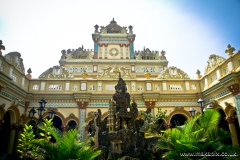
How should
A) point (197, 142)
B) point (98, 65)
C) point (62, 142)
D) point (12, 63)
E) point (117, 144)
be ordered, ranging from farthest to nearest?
point (98, 65) → point (12, 63) → point (117, 144) → point (197, 142) → point (62, 142)

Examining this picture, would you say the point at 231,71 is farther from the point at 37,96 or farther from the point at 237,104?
the point at 37,96

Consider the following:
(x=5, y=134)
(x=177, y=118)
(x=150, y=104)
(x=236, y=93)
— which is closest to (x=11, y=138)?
(x=5, y=134)

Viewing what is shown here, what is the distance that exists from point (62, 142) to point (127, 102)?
623 centimetres

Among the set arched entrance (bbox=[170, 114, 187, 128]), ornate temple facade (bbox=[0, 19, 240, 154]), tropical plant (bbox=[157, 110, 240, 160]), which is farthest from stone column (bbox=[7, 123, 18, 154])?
arched entrance (bbox=[170, 114, 187, 128])

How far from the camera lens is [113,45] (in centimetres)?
2602

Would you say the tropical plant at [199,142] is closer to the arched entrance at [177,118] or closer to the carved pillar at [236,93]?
the carved pillar at [236,93]

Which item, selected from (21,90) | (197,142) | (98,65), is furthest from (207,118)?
(98,65)

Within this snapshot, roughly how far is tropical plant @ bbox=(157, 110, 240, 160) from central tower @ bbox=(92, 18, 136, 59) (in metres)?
19.2

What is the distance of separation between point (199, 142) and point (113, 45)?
68.7 feet

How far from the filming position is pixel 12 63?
47.2ft

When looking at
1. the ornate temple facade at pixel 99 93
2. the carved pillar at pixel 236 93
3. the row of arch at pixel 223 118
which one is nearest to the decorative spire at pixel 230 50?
the ornate temple facade at pixel 99 93

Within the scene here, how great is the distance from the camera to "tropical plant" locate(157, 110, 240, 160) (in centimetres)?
604

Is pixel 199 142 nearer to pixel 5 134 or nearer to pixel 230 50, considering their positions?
pixel 230 50

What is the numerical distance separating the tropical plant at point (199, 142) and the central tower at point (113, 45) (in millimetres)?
19239
